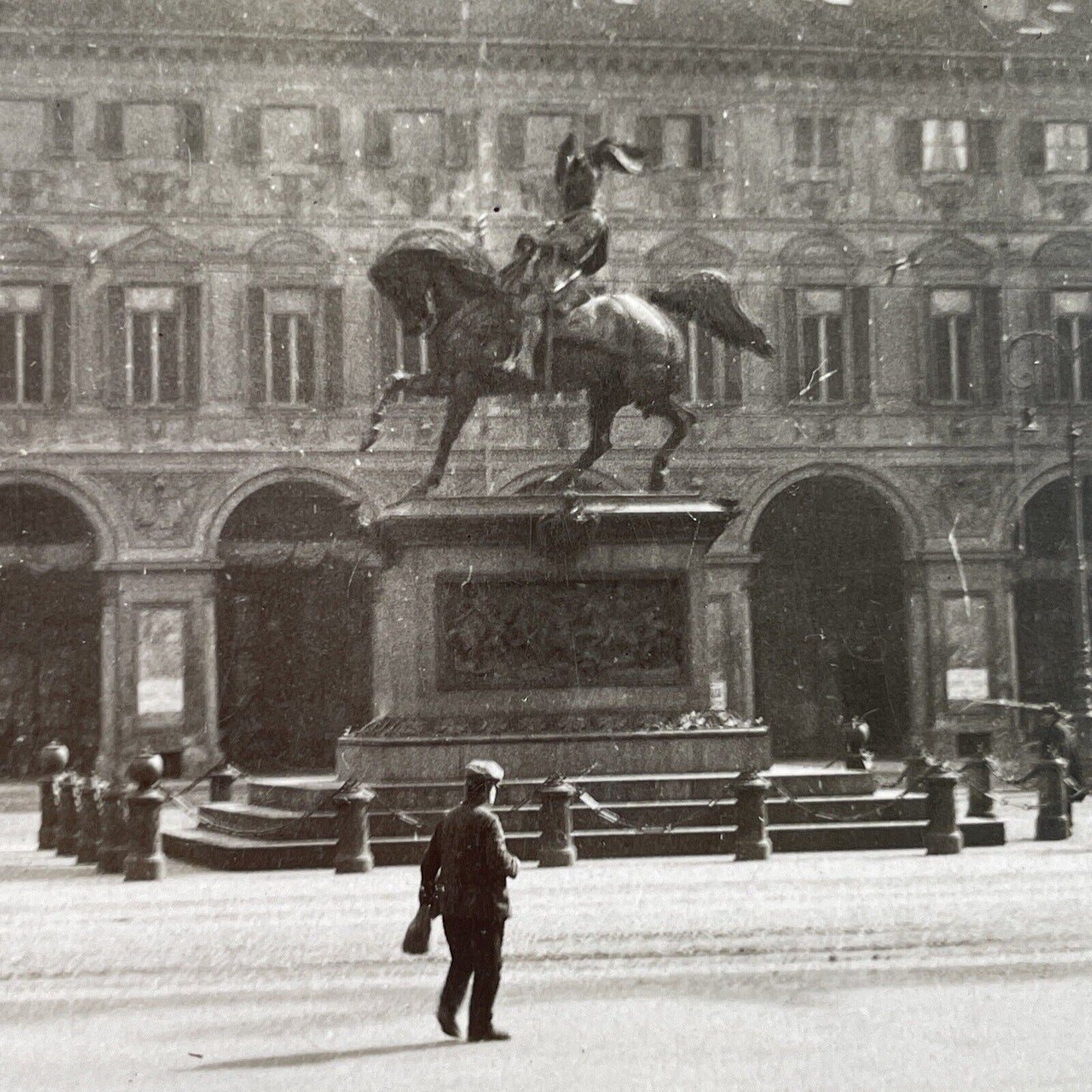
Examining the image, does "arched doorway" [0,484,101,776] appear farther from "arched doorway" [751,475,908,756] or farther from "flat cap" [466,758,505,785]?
"flat cap" [466,758,505,785]

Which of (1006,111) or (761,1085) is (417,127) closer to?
(1006,111)

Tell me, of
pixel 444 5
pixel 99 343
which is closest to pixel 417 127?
pixel 444 5

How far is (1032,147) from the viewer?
27922 mm

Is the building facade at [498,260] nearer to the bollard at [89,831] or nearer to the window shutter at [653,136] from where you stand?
the window shutter at [653,136]

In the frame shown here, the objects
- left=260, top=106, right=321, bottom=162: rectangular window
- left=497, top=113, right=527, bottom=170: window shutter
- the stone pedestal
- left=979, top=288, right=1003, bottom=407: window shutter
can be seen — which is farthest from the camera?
left=979, top=288, right=1003, bottom=407: window shutter

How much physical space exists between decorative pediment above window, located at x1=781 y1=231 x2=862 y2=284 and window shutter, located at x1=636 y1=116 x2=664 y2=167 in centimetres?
225

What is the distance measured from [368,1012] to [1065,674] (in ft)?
71.0

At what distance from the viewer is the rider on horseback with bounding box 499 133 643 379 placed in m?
14.7

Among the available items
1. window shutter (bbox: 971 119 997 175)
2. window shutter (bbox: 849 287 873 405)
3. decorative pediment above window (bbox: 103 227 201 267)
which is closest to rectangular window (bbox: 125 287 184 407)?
decorative pediment above window (bbox: 103 227 201 267)

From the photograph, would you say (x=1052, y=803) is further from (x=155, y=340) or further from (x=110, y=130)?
(x=110, y=130)

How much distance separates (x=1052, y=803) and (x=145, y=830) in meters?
7.06

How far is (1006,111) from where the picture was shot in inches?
1097

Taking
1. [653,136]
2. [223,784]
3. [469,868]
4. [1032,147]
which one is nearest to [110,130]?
[653,136]

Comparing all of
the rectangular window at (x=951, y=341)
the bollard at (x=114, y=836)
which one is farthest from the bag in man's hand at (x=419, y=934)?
the rectangular window at (x=951, y=341)
